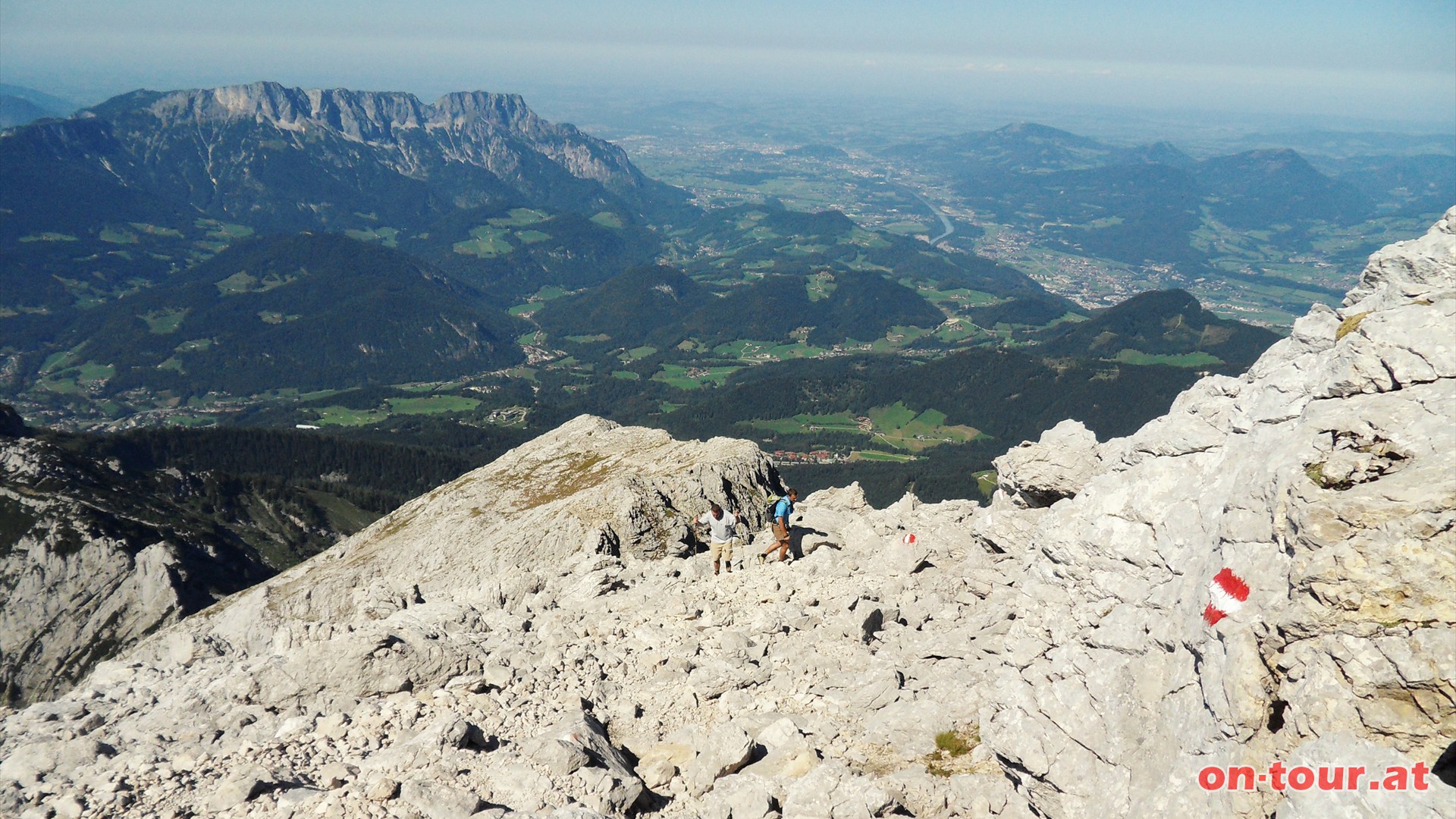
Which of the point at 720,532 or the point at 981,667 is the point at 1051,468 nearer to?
the point at 981,667

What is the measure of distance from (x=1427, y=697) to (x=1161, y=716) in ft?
15.0

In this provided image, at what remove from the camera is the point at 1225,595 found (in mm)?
13531

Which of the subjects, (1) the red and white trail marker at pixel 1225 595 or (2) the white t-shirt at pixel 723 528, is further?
(2) the white t-shirt at pixel 723 528

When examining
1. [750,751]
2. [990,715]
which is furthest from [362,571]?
[990,715]

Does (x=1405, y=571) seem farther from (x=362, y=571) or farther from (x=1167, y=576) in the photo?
(x=362, y=571)

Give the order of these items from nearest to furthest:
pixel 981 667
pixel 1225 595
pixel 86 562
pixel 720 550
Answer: pixel 1225 595, pixel 981 667, pixel 720 550, pixel 86 562

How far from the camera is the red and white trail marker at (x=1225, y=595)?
43.4ft

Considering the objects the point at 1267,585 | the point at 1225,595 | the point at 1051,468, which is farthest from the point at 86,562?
the point at 1267,585

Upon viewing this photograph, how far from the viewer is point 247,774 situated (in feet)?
52.1

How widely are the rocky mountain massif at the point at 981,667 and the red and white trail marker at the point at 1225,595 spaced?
0.65 ft

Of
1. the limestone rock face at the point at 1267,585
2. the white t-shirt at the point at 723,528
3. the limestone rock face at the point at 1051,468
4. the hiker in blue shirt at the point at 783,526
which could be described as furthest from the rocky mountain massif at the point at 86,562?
the limestone rock face at the point at 1267,585

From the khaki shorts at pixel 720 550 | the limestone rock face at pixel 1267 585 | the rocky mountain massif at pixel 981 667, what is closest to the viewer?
the limestone rock face at pixel 1267 585

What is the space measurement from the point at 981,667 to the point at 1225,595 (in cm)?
791

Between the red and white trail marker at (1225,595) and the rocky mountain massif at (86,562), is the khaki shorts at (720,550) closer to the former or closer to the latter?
the red and white trail marker at (1225,595)
